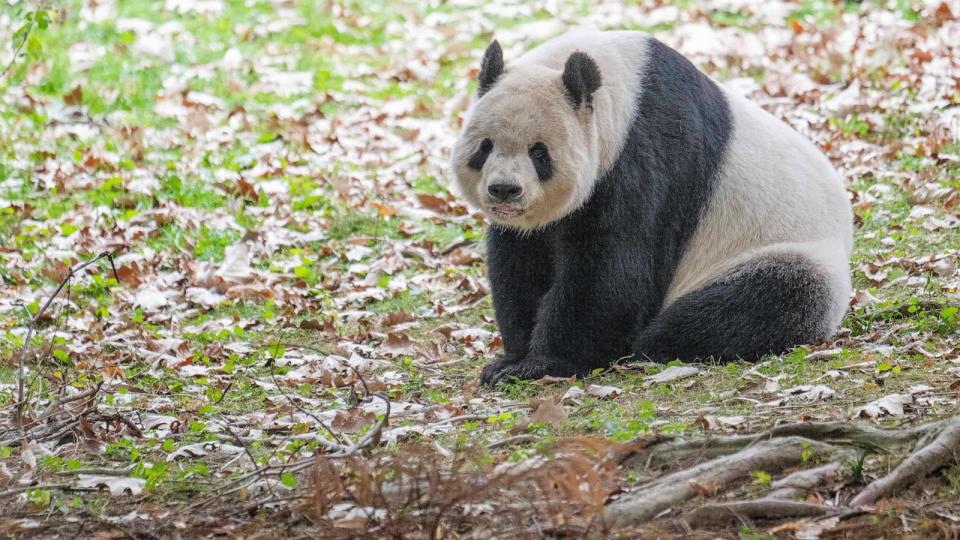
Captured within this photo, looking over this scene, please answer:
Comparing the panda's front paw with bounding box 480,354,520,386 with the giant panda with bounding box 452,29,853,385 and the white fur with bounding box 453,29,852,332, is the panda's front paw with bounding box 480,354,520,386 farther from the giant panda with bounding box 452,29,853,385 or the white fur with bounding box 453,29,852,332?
the white fur with bounding box 453,29,852,332

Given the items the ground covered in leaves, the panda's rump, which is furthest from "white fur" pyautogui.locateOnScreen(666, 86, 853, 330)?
the ground covered in leaves

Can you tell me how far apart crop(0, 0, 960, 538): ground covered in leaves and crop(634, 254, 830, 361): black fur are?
0.72ft

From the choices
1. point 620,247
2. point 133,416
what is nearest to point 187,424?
point 133,416

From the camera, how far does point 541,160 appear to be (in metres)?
5.86

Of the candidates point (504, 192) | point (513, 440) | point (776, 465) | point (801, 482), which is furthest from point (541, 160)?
point (801, 482)

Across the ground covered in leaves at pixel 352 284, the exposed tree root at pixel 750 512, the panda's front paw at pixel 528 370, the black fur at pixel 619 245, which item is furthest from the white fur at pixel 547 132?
the exposed tree root at pixel 750 512

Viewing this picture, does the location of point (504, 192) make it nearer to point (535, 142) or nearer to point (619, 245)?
point (535, 142)

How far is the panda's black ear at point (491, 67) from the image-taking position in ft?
19.8

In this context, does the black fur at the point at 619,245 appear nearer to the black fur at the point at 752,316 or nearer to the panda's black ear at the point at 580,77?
the panda's black ear at the point at 580,77

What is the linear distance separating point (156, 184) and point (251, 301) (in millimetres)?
2583

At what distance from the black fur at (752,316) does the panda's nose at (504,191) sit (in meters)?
1.21

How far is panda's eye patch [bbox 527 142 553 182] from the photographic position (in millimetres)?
5836

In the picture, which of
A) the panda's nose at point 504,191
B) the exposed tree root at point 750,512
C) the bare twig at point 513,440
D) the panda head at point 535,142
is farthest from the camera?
the panda head at point 535,142

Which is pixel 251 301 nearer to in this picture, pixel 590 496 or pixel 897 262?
pixel 897 262
